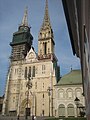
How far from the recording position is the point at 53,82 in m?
55.1

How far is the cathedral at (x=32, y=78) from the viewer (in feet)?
175

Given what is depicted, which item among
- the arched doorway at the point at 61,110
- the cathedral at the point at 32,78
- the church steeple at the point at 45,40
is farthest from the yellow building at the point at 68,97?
the church steeple at the point at 45,40

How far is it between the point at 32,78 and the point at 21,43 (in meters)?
18.3

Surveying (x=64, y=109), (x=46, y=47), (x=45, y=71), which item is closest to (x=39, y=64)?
(x=45, y=71)

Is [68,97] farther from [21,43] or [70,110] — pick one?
[21,43]

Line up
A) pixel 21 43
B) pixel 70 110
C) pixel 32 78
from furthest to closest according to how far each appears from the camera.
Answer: pixel 21 43 → pixel 32 78 → pixel 70 110

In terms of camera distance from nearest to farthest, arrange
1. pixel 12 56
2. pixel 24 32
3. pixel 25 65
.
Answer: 1. pixel 25 65
2. pixel 12 56
3. pixel 24 32

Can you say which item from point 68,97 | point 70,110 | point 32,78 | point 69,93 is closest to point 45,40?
point 32,78

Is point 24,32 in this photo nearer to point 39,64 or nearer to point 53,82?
point 39,64

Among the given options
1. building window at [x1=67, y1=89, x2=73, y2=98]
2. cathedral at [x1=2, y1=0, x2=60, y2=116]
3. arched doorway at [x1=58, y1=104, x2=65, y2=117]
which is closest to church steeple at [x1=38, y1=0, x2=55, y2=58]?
cathedral at [x1=2, y1=0, x2=60, y2=116]

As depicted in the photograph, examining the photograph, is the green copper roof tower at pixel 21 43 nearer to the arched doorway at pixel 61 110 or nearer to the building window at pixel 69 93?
the building window at pixel 69 93

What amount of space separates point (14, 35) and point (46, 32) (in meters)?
14.9

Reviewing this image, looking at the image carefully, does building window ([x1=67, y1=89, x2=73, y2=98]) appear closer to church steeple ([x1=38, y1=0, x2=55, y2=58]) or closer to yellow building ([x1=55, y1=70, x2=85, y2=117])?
yellow building ([x1=55, y1=70, x2=85, y2=117])

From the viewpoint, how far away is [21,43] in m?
69.0
